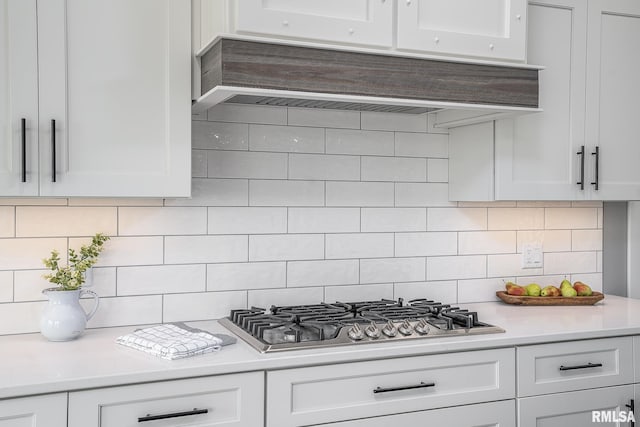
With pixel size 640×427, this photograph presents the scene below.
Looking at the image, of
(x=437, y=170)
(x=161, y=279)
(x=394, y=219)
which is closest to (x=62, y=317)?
(x=161, y=279)

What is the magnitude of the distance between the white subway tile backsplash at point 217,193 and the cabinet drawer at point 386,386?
2.74ft

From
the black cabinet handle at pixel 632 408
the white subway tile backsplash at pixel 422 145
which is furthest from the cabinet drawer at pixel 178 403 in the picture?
the black cabinet handle at pixel 632 408

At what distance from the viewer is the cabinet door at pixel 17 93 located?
2053mm

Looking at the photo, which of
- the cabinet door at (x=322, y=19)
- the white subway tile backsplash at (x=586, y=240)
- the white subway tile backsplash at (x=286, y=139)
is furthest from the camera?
the white subway tile backsplash at (x=586, y=240)

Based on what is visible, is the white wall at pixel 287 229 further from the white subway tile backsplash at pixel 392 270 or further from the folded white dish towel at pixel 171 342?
the folded white dish towel at pixel 171 342

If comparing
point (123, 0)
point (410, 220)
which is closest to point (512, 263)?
point (410, 220)

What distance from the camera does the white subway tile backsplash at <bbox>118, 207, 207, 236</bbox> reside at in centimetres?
254

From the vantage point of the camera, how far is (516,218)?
3.20m

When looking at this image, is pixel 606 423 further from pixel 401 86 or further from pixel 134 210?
pixel 134 210

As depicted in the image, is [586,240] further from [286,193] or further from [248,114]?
[248,114]

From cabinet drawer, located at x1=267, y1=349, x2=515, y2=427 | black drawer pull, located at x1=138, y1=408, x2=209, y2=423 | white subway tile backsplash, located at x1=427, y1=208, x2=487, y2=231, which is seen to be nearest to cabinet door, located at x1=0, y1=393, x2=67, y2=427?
black drawer pull, located at x1=138, y1=408, x2=209, y2=423

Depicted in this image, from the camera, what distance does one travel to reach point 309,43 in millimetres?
2227

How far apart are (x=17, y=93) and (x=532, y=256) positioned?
232 centimetres

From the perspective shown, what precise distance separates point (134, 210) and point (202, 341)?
663 mm
